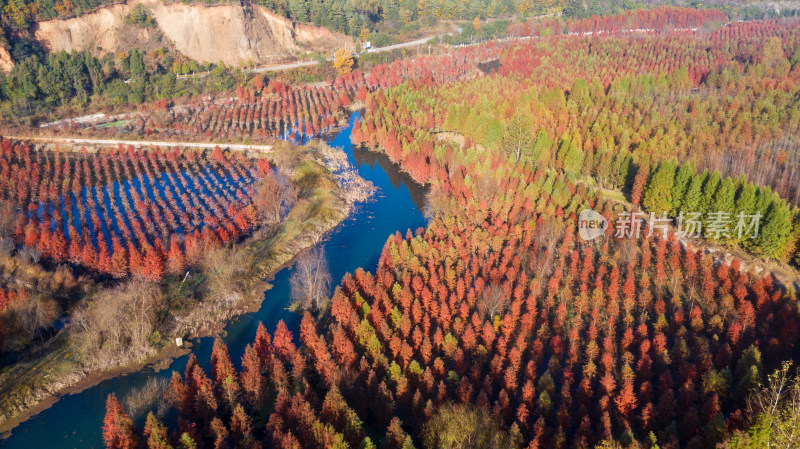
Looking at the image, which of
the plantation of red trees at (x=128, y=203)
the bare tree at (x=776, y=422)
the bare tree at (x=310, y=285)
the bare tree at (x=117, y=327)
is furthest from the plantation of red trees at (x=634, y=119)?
the bare tree at (x=117, y=327)

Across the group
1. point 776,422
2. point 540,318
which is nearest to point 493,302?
point 540,318

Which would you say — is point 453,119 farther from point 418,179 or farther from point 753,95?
point 753,95

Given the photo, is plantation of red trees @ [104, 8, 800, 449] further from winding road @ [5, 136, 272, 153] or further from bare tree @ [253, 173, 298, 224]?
winding road @ [5, 136, 272, 153]

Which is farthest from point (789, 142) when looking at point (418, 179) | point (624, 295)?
point (418, 179)

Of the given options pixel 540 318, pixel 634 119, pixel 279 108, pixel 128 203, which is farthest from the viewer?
pixel 279 108

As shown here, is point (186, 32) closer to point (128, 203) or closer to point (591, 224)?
point (128, 203)
